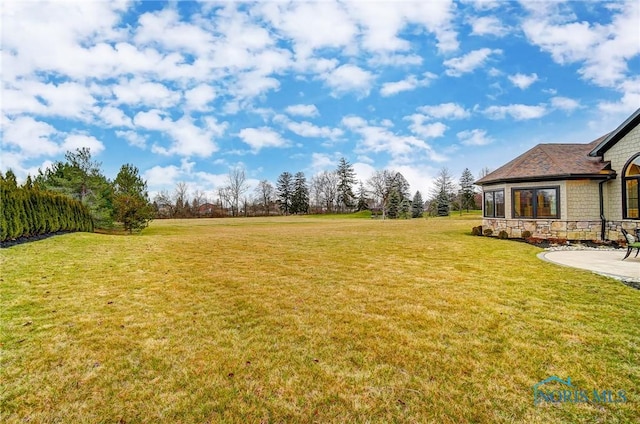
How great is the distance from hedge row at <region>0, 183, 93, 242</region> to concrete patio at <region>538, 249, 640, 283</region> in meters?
17.7

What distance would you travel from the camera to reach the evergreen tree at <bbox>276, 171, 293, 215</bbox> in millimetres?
64625

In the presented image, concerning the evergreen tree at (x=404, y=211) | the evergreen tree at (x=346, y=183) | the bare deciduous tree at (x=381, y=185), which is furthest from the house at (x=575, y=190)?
the evergreen tree at (x=346, y=183)

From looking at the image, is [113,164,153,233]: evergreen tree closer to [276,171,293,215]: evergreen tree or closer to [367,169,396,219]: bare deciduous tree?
[367,169,396,219]: bare deciduous tree

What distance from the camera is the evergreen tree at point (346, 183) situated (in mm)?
64062

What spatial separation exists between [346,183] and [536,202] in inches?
2035

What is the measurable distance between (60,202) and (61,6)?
979 cm

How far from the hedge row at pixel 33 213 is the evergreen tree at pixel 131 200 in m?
3.90

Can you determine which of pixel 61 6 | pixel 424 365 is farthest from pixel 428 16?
pixel 424 365

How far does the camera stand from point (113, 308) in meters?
4.71

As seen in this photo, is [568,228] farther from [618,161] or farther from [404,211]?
[404,211]

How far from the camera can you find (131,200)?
19.5m

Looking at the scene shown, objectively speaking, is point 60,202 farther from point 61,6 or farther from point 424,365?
point 424,365

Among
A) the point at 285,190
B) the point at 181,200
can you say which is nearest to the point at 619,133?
the point at 285,190

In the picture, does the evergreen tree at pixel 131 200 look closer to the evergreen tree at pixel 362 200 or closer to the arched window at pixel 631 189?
the arched window at pixel 631 189
